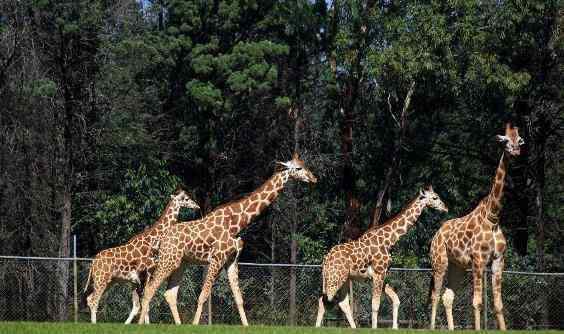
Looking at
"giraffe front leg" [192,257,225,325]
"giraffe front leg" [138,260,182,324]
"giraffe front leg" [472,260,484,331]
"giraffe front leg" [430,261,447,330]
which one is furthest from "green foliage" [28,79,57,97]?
"giraffe front leg" [472,260,484,331]

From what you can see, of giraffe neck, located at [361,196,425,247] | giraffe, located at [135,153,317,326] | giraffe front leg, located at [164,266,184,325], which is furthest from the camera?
giraffe neck, located at [361,196,425,247]

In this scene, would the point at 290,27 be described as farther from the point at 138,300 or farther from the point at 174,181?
the point at 138,300

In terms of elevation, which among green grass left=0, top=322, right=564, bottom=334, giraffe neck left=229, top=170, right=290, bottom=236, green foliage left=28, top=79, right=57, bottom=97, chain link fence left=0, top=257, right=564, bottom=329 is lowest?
chain link fence left=0, top=257, right=564, bottom=329

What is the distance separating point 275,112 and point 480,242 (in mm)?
17971

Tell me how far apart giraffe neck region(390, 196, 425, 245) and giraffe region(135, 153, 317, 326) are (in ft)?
9.56

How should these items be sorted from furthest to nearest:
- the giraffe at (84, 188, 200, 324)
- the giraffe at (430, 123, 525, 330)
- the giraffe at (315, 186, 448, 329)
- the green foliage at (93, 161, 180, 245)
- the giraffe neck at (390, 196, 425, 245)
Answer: the green foliage at (93, 161, 180, 245)
the giraffe neck at (390, 196, 425, 245)
the giraffe at (84, 188, 200, 324)
the giraffe at (315, 186, 448, 329)
the giraffe at (430, 123, 525, 330)

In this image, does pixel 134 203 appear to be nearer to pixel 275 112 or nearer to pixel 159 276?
pixel 275 112

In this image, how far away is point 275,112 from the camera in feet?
119

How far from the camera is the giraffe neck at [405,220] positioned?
2139cm

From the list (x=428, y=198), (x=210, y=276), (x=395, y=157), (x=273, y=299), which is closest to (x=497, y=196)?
(x=428, y=198)

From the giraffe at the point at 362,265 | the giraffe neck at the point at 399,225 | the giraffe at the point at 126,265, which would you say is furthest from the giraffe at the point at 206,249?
the giraffe neck at the point at 399,225

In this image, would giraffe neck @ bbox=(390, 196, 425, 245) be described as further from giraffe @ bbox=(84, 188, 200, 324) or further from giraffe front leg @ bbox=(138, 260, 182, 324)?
giraffe @ bbox=(84, 188, 200, 324)

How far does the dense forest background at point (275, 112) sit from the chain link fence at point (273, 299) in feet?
11.7

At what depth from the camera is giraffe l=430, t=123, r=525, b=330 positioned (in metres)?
19.0
